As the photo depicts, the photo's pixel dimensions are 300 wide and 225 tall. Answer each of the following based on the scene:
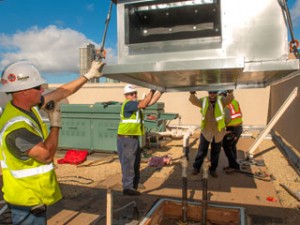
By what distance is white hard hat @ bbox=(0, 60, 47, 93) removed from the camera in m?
2.33

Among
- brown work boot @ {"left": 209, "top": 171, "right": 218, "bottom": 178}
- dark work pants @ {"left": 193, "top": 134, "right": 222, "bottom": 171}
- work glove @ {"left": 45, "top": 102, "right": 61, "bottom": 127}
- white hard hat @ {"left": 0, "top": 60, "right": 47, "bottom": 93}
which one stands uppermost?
white hard hat @ {"left": 0, "top": 60, "right": 47, "bottom": 93}

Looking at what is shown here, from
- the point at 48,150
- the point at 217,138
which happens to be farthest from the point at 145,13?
the point at 217,138

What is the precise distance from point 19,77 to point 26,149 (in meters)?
0.60

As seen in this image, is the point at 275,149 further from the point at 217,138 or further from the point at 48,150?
the point at 48,150

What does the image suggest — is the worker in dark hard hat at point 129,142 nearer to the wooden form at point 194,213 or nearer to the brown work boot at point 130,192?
the brown work boot at point 130,192

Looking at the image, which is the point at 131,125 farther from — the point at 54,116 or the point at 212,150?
the point at 54,116

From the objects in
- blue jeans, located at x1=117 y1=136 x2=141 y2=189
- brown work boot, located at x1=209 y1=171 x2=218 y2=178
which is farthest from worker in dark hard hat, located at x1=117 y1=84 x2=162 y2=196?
brown work boot, located at x1=209 y1=171 x2=218 y2=178

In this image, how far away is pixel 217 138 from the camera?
6.24 meters

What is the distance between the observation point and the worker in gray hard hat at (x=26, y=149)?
86.3 inches

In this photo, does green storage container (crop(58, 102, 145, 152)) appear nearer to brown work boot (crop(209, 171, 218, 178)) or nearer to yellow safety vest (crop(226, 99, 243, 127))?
brown work boot (crop(209, 171, 218, 178))

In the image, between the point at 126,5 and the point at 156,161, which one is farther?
the point at 156,161

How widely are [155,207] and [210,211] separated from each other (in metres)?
0.79

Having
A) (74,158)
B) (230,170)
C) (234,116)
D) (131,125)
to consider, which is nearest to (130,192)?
(131,125)

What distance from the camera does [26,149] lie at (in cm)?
216
